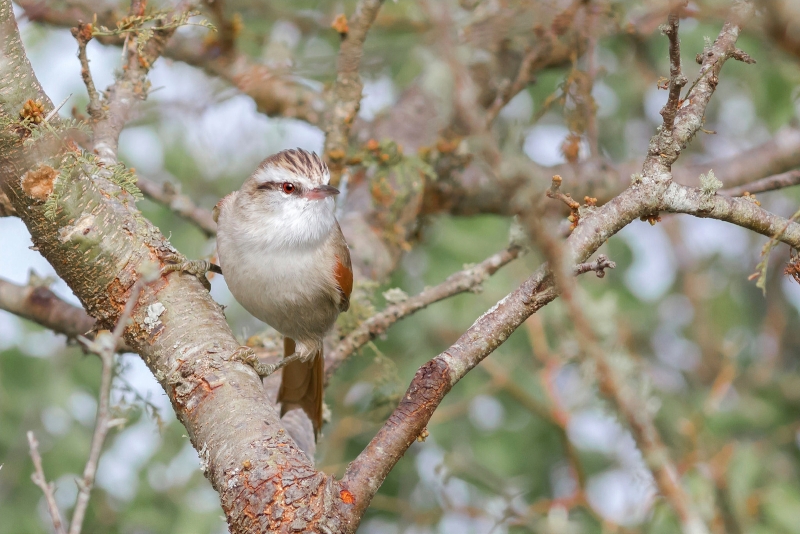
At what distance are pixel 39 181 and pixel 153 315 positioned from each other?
2.00ft

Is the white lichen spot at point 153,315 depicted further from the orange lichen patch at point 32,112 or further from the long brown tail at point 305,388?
the long brown tail at point 305,388

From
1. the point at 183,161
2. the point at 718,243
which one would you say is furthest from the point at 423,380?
the point at 718,243

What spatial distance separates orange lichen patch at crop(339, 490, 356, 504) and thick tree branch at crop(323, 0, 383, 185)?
2.62m

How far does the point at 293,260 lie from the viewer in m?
4.12

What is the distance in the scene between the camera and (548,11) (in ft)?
13.6

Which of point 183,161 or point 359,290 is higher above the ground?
point 183,161

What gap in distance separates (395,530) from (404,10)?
12.5ft

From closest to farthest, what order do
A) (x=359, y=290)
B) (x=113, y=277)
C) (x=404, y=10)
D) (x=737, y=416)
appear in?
(x=113, y=277) < (x=359, y=290) < (x=737, y=416) < (x=404, y=10)

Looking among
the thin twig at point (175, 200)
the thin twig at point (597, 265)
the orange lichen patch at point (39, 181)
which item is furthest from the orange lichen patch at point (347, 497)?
the thin twig at point (175, 200)

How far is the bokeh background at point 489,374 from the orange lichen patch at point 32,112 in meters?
1.17

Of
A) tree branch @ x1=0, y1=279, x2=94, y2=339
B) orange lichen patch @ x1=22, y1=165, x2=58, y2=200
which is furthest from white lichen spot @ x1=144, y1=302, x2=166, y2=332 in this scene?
tree branch @ x1=0, y1=279, x2=94, y2=339

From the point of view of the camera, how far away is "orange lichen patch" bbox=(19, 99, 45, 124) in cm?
269

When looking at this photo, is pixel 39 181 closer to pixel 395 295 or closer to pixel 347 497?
pixel 347 497

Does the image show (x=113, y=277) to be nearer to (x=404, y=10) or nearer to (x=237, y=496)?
(x=237, y=496)
